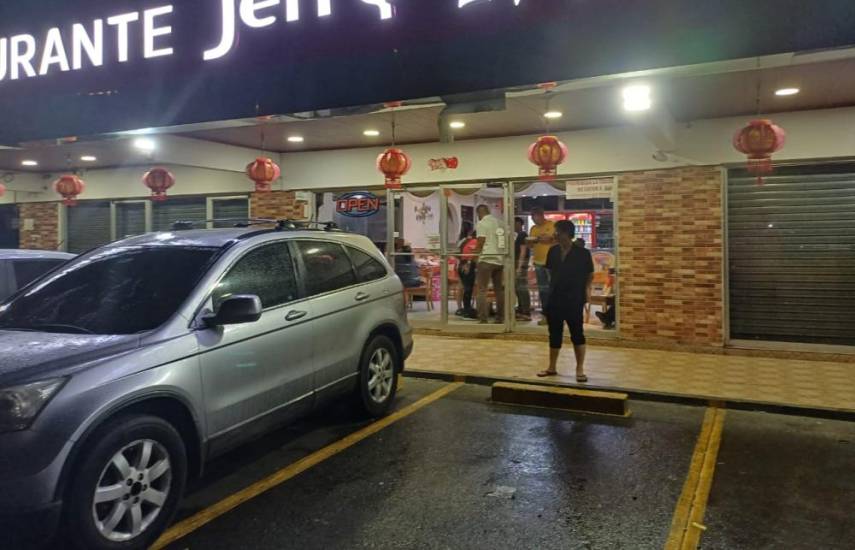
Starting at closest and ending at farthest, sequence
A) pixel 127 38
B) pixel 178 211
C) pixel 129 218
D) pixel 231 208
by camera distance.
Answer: pixel 127 38, pixel 231 208, pixel 178 211, pixel 129 218

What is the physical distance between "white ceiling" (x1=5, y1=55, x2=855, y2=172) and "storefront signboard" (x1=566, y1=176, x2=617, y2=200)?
859mm

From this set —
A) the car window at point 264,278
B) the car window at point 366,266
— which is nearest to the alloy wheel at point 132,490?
the car window at point 264,278

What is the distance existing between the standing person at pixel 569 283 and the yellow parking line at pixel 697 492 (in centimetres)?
165

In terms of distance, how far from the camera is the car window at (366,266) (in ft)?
18.5

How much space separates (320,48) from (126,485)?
352 cm

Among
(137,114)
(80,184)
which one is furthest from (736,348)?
(80,184)

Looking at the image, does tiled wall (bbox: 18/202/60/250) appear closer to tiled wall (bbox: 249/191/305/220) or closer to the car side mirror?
tiled wall (bbox: 249/191/305/220)

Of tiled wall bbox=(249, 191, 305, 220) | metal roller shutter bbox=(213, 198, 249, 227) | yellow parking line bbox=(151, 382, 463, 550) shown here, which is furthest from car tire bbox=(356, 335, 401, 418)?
metal roller shutter bbox=(213, 198, 249, 227)

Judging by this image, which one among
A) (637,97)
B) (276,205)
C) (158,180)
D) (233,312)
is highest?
(637,97)

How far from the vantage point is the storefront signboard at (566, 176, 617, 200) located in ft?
31.8

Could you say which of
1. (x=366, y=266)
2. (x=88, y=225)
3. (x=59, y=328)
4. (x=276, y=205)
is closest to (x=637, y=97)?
(x=366, y=266)

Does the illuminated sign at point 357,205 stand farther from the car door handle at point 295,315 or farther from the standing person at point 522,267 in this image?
the car door handle at point 295,315

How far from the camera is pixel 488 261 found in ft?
34.8

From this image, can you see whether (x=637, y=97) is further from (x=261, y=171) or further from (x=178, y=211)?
(x=178, y=211)
